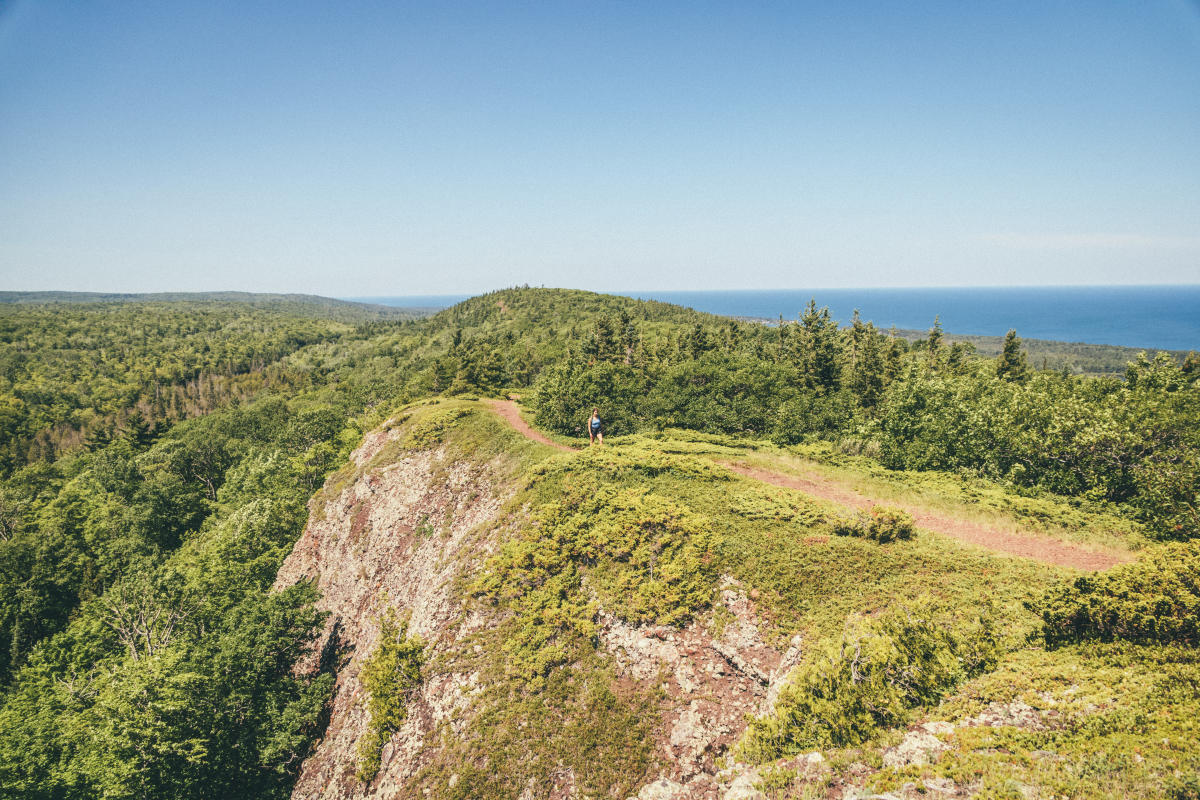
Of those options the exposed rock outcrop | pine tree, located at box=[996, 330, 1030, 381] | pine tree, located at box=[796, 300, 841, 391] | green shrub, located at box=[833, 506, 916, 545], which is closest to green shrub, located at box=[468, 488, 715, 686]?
the exposed rock outcrop

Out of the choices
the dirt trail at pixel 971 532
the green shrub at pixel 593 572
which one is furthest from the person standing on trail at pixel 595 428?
the green shrub at pixel 593 572

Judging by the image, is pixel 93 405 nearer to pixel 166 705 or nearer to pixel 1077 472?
pixel 166 705

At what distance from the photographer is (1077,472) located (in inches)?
772

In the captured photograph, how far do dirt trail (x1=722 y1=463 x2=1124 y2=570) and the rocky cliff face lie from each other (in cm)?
773

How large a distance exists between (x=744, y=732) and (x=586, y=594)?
5.70 metres

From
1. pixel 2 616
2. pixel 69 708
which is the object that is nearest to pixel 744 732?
pixel 69 708

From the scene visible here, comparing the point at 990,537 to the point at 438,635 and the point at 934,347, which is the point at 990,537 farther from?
the point at 934,347

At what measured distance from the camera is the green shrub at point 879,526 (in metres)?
13.0

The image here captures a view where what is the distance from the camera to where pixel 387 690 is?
15.6 metres

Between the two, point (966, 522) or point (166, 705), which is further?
point (166, 705)

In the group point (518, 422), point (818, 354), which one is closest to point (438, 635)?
point (518, 422)

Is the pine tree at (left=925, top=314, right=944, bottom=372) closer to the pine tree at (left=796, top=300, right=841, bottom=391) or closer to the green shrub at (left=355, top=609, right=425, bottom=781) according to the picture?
the pine tree at (left=796, top=300, right=841, bottom=391)

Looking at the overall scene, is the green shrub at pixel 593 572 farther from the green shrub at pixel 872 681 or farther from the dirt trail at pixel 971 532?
the dirt trail at pixel 971 532

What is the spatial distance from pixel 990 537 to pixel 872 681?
9.04 metres
